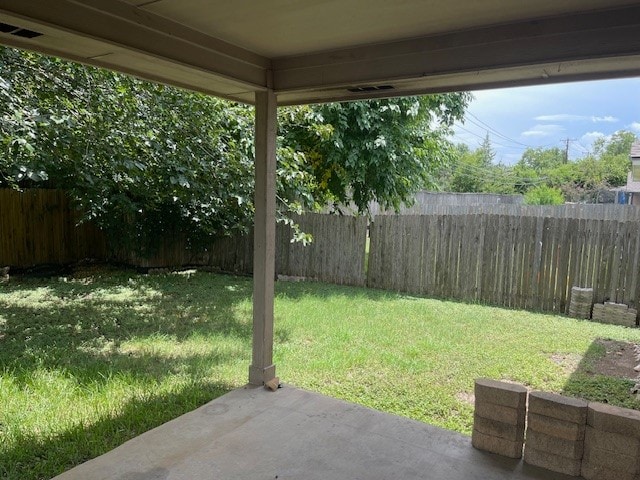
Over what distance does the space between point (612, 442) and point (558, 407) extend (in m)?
0.29

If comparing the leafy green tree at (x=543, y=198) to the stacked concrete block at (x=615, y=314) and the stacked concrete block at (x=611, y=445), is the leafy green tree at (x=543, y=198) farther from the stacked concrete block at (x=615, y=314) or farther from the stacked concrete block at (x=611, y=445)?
the stacked concrete block at (x=611, y=445)

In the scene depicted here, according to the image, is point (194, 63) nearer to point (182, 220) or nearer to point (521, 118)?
point (182, 220)

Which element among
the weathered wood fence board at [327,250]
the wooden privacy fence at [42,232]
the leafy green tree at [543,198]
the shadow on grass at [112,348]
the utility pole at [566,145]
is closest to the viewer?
the shadow on grass at [112,348]

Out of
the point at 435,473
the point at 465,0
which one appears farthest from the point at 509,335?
the point at 465,0

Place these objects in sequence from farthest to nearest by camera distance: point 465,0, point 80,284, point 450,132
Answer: point 450,132 < point 80,284 < point 465,0

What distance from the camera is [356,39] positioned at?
108 inches

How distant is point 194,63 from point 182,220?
6.58m

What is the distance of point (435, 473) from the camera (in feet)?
8.02

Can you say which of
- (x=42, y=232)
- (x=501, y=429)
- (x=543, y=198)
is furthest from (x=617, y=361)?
(x=543, y=198)

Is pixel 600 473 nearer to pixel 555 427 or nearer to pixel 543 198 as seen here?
pixel 555 427

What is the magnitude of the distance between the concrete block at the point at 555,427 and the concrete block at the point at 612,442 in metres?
0.04

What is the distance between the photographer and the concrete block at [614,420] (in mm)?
2324

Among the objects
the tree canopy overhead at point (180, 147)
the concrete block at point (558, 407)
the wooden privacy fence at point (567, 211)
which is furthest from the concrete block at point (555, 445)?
the wooden privacy fence at point (567, 211)

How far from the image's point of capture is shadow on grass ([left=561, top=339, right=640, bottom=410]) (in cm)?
354
